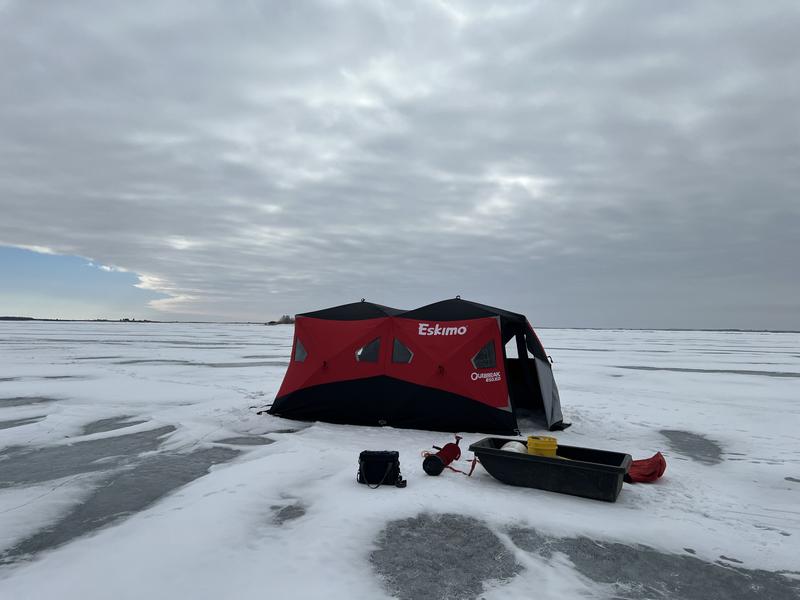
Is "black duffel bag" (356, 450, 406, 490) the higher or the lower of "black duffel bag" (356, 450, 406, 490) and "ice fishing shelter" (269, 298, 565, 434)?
the lower

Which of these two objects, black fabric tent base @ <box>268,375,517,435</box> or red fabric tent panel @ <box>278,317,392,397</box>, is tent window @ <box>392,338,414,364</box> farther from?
black fabric tent base @ <box>268,375,517,435</box>

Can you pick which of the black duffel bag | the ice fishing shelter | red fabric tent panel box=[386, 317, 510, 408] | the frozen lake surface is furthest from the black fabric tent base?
the black duffel bag

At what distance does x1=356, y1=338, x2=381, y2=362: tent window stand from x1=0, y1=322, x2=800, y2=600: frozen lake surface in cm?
129

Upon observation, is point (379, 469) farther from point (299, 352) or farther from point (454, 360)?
point (299, 352)

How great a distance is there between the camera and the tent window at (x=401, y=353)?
9578 millimetres

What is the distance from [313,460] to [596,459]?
3724 mm

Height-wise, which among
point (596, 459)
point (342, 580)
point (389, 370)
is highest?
point (389, 370)

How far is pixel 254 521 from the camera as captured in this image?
503 cm

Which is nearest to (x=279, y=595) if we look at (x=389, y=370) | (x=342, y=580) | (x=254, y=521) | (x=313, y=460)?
(x=342, y=580)

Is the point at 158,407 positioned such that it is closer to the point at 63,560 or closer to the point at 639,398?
the point at 63,560

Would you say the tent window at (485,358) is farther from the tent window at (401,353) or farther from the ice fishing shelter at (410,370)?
the tent window at (401,353)

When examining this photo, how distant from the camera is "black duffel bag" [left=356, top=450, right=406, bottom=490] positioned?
604cm

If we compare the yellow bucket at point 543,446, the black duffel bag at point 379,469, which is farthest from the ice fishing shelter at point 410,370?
the black duffel bag at point 379,469

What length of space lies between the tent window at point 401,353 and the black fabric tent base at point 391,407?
1.28 ft
